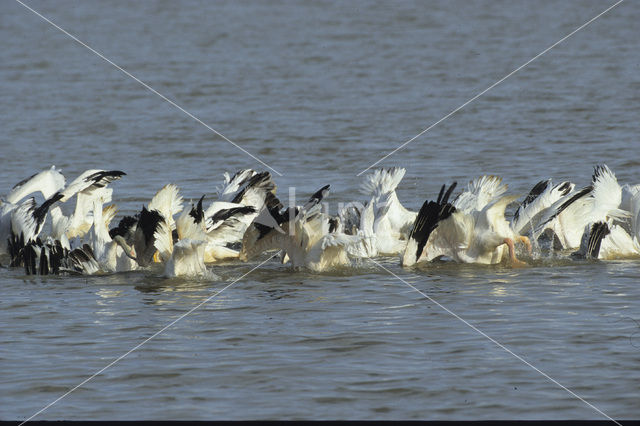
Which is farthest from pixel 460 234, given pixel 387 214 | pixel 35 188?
pixel 35 188

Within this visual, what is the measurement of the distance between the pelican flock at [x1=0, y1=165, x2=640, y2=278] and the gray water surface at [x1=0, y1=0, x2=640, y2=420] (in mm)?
222

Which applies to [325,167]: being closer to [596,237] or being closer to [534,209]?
[534,209]

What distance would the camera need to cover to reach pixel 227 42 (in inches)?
896

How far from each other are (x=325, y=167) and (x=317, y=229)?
4.37 m

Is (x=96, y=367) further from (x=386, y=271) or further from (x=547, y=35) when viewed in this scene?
(x=547, y=35)

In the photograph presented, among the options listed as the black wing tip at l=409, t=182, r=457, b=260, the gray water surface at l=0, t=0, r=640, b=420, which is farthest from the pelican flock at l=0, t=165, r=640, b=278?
the gray water surface at l=0, t=0, r=640, b=420

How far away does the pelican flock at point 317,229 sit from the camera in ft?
28.1

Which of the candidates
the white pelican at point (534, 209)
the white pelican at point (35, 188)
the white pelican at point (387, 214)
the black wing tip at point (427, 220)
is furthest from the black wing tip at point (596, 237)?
the white pelican at point (35, 188)

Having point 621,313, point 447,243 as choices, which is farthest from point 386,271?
point 621,313

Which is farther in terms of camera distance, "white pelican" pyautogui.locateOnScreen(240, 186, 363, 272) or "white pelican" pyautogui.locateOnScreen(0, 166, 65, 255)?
"white pelican" pyautogui.locateOnScreen(0, 166, 65, 255)

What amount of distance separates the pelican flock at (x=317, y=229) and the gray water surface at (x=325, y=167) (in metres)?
0.22

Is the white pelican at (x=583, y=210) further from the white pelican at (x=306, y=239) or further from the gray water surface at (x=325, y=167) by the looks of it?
the white pelican at (x=306, y=239)

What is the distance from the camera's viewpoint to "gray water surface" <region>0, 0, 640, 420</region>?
221 inches

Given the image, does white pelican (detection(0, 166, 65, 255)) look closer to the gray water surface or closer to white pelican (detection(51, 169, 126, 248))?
white pelican (detection(51, 169, 126, 248))
